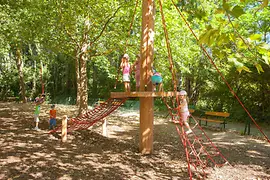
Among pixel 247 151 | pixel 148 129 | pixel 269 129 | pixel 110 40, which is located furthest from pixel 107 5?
pixel 269 129

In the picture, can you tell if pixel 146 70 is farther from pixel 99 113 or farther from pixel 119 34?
pixel 119 34

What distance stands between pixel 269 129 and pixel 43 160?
11394 millimetres

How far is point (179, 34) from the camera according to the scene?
1048 cm

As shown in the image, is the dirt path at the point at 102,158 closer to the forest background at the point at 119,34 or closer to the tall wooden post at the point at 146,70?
the tall wooden post at the point at 146,70

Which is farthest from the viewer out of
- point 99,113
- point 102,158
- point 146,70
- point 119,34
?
point 119,34

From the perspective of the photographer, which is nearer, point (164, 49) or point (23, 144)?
point (23, 144)

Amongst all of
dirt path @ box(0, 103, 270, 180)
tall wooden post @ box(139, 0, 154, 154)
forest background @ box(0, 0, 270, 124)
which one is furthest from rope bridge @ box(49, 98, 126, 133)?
forest background @ box(0, 0, 270, 124)

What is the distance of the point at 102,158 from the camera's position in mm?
5469

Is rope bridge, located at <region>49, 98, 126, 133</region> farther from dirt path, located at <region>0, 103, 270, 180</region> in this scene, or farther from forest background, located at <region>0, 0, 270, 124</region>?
forest background, located at <region>0, 0, 270, 124</region>

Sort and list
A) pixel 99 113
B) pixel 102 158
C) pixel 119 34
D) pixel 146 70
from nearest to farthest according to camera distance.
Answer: pixel 102 158, pixel 146 70, pixel 99 113, pixel 119 34

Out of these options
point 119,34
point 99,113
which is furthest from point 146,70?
point 119,34

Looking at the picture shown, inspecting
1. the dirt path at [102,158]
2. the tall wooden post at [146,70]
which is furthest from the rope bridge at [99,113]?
the tall wooden post at [146,70]

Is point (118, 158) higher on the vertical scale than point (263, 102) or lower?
lower

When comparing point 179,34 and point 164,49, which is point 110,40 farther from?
point 179,34
